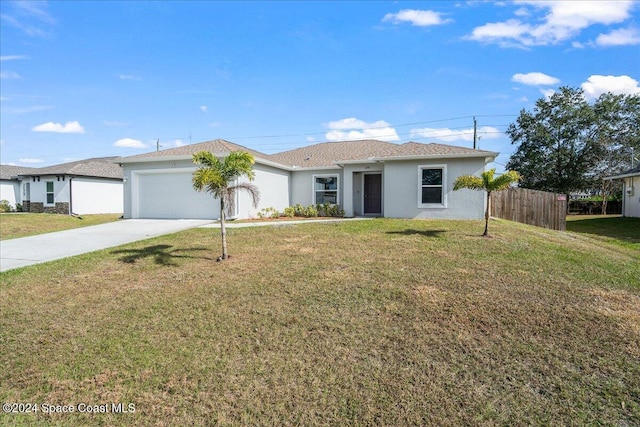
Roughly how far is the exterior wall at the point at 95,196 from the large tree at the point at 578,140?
32.8m

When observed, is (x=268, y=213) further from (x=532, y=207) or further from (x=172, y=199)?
(x=532, y=207)

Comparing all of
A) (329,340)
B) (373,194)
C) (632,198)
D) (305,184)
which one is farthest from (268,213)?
(632,198)

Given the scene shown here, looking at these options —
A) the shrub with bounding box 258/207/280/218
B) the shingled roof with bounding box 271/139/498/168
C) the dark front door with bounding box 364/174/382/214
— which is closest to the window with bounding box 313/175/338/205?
the shingled roof with bounding box 271/139/498/168

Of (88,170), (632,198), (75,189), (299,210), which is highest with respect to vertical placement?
(88,170)

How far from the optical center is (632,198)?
22.5 meters

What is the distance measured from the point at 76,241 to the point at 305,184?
11.0 meters

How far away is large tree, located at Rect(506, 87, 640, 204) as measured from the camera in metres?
28.5

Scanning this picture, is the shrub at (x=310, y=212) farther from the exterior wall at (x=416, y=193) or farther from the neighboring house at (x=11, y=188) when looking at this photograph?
the neighboring house at (x=11, y=188)

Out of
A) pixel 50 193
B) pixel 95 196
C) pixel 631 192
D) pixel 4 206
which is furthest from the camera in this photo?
pixel 4 206

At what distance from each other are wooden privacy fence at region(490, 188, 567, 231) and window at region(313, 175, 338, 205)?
7571 mm

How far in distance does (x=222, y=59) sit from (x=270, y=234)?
9944 mm

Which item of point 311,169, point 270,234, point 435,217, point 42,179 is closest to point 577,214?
point 435,217

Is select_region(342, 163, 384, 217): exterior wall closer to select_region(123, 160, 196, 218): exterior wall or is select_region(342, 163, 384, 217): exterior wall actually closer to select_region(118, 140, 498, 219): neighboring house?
select_region(118, 140, 498, 219): neighboring house

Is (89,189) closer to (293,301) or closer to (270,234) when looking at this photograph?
(270,234)
